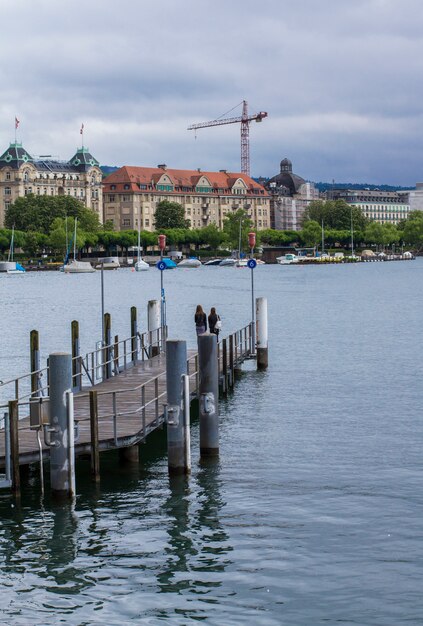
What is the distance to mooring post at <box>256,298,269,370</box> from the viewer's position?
46.9 meters

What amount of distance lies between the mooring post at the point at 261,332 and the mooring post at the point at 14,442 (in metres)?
22.8

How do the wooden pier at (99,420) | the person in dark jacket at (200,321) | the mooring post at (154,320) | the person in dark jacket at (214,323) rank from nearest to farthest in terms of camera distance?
the wooden pier at (99,420), the person in dark jacket at (200,321), the person in dark jacket at (214,323), the mooring post at (154,320)

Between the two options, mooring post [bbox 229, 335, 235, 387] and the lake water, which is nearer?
the lake water

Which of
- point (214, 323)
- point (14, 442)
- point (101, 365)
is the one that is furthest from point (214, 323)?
point (14, 442)

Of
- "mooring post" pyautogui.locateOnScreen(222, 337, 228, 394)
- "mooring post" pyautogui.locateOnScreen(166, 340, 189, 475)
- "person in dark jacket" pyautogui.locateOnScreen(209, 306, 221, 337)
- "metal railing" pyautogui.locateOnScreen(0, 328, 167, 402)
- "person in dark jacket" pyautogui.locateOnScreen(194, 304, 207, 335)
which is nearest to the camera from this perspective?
"mooring post" pyautogui.locateOnScreen(166, 340, 189, 475)

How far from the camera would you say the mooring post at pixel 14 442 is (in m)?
23.2

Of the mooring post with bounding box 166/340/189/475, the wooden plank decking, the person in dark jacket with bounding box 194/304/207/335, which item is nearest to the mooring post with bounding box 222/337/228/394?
the person in dark jacket with bounding box 194/304/207/335

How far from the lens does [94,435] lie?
2488cm

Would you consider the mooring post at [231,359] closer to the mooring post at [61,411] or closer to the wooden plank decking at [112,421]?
the wooden plank decking at [112,421]

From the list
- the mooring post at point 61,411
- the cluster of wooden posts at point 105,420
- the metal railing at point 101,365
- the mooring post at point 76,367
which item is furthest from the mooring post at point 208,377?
the metal railing at point 101,365

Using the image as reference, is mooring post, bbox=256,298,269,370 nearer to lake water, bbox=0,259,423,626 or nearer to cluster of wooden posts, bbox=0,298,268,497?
lake water, bbox=0,259,423,626

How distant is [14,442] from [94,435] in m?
2.15

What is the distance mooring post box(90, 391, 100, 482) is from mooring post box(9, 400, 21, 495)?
1.80m

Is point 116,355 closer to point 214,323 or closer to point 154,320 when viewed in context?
point 214,323
